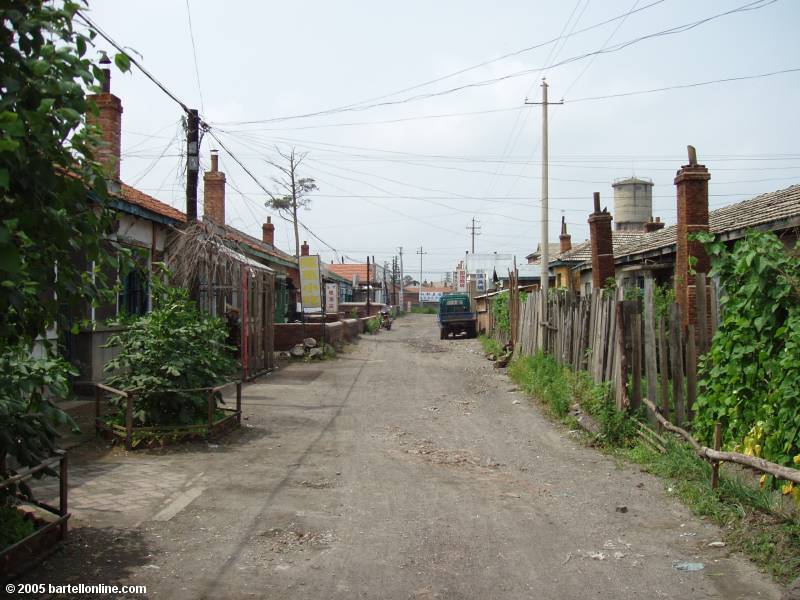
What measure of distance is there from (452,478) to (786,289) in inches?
145

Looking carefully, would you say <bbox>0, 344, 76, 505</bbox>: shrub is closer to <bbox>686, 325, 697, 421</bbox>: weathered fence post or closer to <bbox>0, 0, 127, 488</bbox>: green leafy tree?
<bbox>0, 0, 127, 488</bbox>: green leafy tree

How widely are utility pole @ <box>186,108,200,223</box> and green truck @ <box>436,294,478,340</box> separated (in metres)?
25.2

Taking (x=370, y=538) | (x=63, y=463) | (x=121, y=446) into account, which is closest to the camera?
(x=63, y=463)

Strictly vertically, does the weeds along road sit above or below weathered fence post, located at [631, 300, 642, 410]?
below

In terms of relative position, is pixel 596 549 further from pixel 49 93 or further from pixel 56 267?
pixel 49 93

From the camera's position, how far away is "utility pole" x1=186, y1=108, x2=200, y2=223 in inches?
504

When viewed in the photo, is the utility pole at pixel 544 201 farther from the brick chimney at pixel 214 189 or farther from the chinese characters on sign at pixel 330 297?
the chinese characters on sign at pixel 330 297

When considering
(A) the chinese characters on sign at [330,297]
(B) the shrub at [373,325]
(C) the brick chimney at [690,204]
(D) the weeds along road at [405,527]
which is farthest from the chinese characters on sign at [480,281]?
(D) the weeds along road at [405,527]

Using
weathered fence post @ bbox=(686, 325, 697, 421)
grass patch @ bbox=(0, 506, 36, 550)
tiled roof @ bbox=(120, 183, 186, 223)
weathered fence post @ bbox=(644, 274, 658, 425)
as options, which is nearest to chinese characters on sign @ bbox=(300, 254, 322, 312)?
tiled roof @ bbox=(120, 183, 186, 223)

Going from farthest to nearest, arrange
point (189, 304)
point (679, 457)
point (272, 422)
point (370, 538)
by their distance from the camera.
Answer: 1. point (272, 422)
2. point (189, 304)
3. point (679, 457)
4. point (370, 538)

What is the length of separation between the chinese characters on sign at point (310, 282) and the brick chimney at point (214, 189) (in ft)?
10.5

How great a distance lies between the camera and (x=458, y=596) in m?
4.30

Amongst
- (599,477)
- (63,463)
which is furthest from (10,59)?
(599,477)

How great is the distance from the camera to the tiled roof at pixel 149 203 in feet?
45.6
